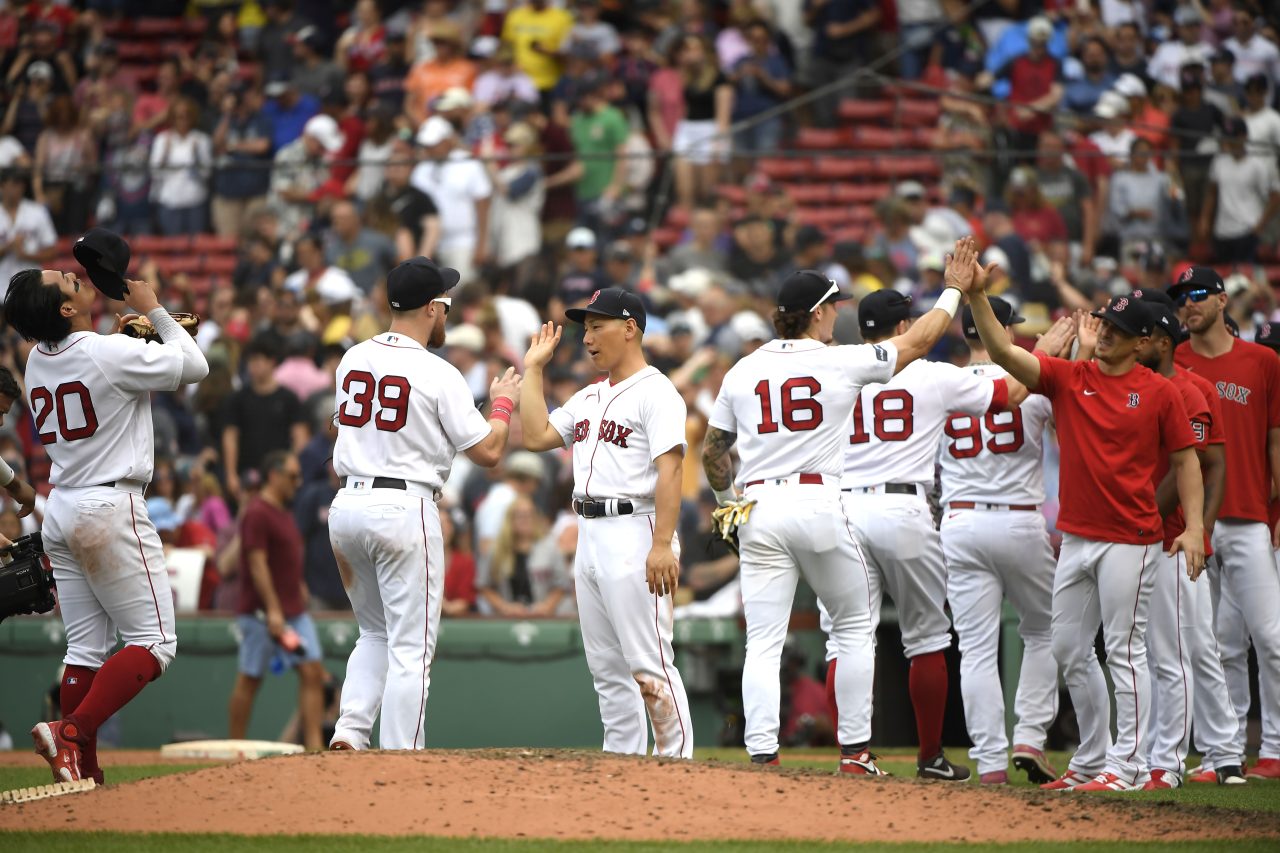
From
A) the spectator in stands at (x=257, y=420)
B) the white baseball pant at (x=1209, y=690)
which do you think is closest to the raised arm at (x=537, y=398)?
the white baseball pant at (x=1209, y=690)

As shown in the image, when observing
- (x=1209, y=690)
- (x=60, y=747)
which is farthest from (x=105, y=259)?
(x=1209, y=690)

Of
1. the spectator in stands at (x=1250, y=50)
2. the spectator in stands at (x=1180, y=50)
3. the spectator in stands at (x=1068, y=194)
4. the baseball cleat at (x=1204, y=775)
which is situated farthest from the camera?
the spectator in stands at (x=1180, y=50)

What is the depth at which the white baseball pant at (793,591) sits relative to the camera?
7.83 metres

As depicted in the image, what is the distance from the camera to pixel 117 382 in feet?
24.5

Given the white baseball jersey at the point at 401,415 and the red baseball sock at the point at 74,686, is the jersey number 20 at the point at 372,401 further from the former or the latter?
the red baseball sock at the point at 74,686

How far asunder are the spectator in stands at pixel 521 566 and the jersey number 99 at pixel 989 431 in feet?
17.1

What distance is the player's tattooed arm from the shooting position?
8.24 m

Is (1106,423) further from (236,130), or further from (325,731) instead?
(236,130)

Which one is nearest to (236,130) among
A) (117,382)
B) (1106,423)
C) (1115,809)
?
(117,382)

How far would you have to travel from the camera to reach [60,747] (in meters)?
7.24

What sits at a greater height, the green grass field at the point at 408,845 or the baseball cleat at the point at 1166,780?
the green grass field at the point at 408,845

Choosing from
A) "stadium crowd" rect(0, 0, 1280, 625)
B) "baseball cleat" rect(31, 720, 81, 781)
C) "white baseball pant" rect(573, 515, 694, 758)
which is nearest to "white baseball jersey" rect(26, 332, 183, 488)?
"baseball cleat" rect(31, 720, 81, 781)

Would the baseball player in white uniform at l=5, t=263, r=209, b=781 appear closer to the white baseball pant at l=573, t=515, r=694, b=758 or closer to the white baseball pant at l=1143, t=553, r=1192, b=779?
the white baseball pant at l=573, t=515, r=694, b=758

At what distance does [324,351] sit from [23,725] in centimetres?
446
